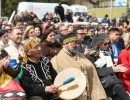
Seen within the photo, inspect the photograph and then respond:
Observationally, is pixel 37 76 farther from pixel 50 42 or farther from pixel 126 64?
pixel 50 42

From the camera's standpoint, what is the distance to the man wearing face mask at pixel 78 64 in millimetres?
5730

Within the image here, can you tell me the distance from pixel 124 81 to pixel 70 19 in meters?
16.5

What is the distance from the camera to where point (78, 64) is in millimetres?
5781

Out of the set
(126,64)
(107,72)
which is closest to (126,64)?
(126,64)

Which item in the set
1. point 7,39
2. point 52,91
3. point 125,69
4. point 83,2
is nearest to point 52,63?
point 52,91

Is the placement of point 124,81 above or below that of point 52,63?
below

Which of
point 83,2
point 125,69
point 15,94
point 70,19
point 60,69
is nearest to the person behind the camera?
point 15,94

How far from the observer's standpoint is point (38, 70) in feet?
17.5

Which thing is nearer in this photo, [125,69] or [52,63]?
[52,63]

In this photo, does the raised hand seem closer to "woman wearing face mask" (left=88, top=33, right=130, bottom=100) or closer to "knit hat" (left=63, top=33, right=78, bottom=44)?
"knit hat" (left=63, top=33, right=78, bottom=44)

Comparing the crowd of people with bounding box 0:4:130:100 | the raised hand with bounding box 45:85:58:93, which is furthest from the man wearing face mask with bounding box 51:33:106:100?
the raised hand with bounding box 45:85:58:93

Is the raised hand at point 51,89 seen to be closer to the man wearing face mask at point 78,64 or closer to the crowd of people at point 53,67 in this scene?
the crowd of people at point 53,67

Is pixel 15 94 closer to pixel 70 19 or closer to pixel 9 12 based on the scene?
pixel 70 19

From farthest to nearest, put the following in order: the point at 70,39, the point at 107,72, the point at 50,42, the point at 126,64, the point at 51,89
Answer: the point at 50,42, the point at 126,64, the point at 107,72, the point at 70,39, the point at 51,89
